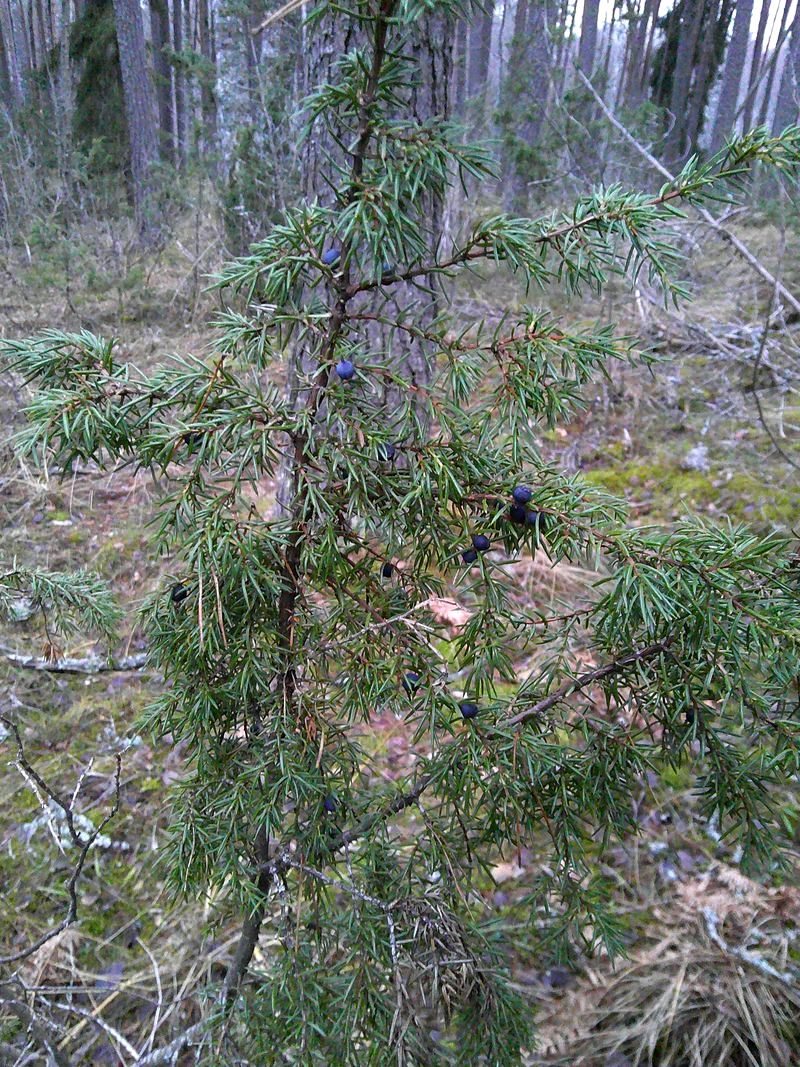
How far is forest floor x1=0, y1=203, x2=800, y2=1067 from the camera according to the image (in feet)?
7.32

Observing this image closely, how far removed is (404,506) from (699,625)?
50 cm

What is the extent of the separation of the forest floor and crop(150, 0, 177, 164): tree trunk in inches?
346

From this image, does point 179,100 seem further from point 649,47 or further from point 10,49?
point 649,47

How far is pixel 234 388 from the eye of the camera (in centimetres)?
115

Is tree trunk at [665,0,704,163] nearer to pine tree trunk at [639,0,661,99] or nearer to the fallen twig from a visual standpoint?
pine tree trunk at [639,0,661,99]

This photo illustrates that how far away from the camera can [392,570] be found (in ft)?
4.20

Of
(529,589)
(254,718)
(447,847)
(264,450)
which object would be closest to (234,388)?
(264,450)

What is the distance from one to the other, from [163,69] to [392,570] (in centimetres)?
1952

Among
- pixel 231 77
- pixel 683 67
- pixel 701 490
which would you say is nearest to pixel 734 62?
pixel 683 67

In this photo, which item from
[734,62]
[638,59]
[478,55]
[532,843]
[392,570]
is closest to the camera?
[392,570]

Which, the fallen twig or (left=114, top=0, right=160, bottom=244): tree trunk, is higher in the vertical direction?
(left=114, top=0, right=160, bottom=244): tree trunk

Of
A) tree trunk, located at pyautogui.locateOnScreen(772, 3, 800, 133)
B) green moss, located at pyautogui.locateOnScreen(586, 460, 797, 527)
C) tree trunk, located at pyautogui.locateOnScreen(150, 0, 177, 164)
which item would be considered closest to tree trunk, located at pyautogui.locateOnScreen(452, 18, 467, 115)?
tree trunk, located at pyautogui.locateOnScreen(772, 3, 800, 133)

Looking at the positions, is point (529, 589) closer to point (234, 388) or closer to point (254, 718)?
point (254, 718)

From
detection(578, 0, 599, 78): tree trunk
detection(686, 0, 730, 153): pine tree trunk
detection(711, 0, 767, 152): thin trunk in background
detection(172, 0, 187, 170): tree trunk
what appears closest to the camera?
detection(172, 0, 187, 170): tree trunk
